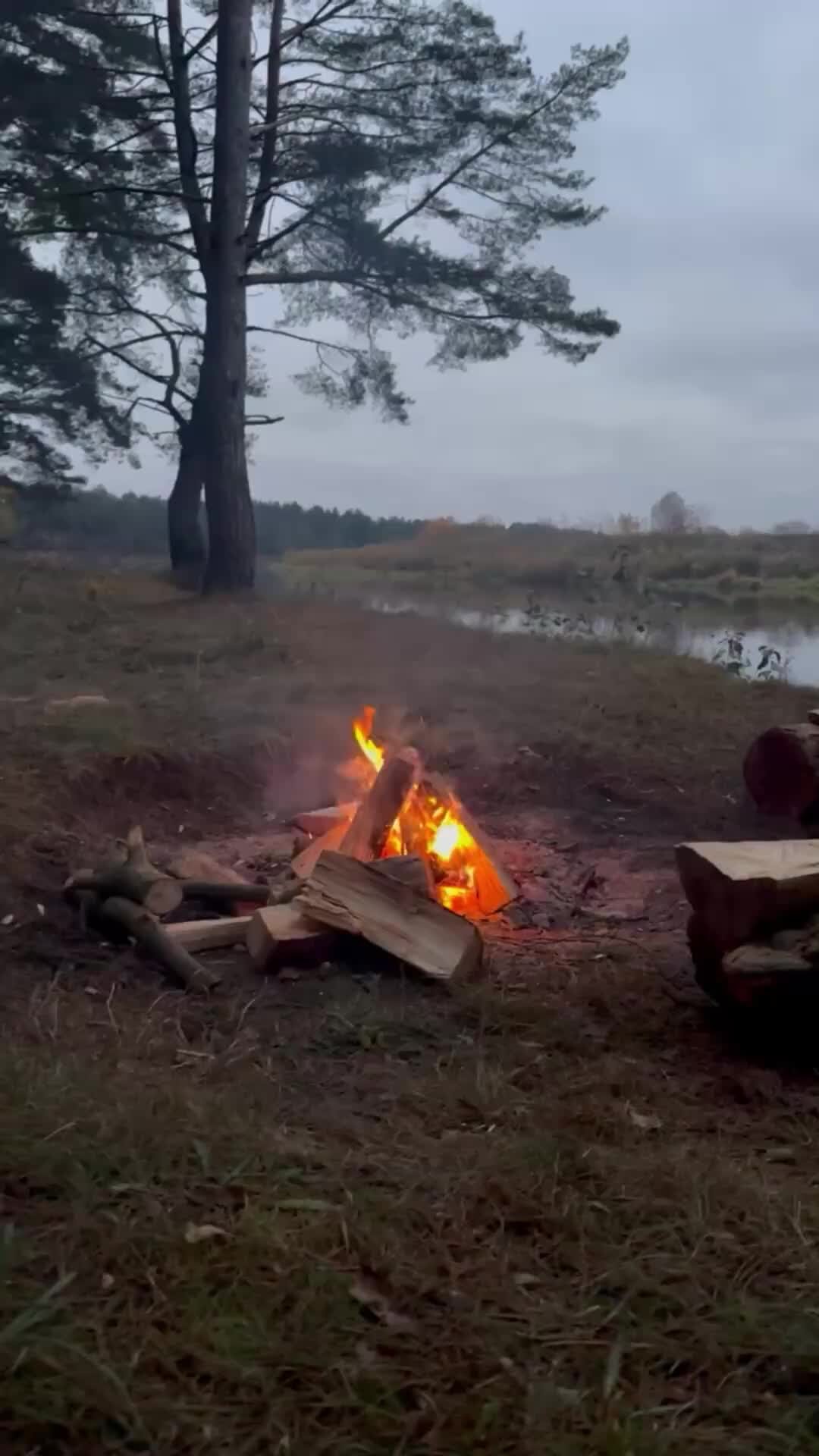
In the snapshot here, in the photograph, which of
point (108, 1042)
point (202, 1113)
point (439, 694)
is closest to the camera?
point (202, 1113)

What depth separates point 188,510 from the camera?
1200cm

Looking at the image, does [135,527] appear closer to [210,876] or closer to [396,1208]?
[210,876]

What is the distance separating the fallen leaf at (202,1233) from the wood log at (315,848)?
Answer: 1793 mm

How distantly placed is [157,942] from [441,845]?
105 centimetres

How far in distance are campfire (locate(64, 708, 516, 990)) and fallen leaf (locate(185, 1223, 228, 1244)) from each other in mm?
1105

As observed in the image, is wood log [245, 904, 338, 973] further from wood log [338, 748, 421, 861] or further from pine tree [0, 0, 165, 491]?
pine tree [0, 0, 165, 491]

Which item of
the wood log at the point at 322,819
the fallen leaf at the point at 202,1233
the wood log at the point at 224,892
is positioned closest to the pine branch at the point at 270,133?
the wood log at the point at 322,819

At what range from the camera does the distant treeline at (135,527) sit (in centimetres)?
1245

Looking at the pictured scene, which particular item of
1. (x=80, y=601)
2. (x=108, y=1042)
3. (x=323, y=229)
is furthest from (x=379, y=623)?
(x=108, y=1042)

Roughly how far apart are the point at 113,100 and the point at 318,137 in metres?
1.77

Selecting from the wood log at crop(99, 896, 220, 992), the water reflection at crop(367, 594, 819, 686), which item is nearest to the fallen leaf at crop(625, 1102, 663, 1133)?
the wood log at crop(99, 896, 220, 992)

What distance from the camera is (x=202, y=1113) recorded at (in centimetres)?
206

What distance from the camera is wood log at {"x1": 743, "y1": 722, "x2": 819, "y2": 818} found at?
416 cm

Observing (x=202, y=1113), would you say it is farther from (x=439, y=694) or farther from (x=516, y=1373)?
(x=439, y=694)
